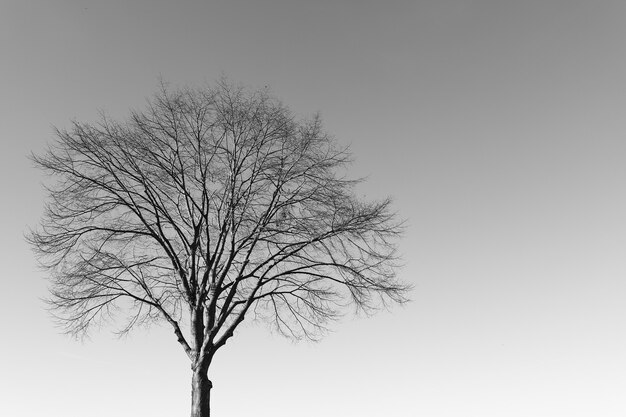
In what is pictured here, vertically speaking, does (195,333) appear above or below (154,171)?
below

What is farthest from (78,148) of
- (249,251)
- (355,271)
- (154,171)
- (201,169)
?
(355,271)

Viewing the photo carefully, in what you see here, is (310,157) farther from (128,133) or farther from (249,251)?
(128,133)

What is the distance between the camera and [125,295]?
35.6 feet

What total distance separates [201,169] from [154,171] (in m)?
1.08

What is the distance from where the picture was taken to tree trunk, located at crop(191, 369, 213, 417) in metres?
9.42

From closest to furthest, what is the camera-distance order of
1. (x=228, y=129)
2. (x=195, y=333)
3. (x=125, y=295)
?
(x=195, y=333), (x=125, y=295), (x=228, y=129)

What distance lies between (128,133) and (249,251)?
3.94 meters

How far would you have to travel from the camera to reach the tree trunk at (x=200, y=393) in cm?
942

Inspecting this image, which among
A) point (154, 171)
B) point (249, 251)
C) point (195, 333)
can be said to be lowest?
point (195, 333)

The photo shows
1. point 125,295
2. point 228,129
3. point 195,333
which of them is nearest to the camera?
point 195,333

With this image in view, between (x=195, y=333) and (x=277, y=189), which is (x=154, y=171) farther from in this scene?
(x=195, y=333)

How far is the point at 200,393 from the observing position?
953cm

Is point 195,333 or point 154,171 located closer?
point 195,333

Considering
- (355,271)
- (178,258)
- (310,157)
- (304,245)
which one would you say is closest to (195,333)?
(178,258)
